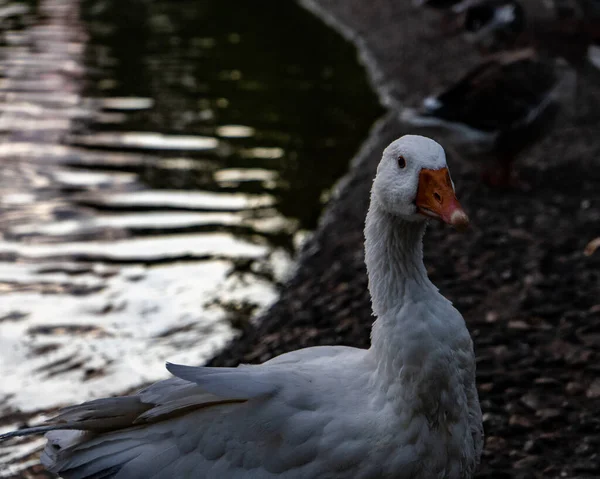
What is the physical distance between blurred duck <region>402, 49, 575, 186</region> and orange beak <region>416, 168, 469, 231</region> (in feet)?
15.4

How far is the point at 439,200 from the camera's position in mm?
3254

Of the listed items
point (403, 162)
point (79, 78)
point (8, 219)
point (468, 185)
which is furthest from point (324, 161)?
point (403, 162)

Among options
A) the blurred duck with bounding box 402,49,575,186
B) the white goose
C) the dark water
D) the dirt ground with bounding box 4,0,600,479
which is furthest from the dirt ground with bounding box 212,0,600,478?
the white goose

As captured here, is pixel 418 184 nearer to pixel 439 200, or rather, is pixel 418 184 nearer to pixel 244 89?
pixel 439 200

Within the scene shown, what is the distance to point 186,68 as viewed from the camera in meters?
15.5

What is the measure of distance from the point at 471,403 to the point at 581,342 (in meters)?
2.19

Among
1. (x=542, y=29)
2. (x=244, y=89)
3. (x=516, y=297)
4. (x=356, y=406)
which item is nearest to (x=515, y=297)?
(x=516, y=297)

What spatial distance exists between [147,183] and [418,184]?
721 cm

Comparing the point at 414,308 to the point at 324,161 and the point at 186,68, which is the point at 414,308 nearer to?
the point at 324,161

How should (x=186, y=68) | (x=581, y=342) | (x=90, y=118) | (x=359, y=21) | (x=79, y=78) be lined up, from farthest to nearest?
(x=359, y=21), (x=186, y=68), (x=79, y=78), (x=90, y=118), (x=581, y=342)

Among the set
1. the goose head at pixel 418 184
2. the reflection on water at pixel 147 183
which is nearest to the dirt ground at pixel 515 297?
the reflection on water at pixel 147 183

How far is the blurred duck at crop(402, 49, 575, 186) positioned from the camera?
783 cm

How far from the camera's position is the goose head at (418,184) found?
10.6 ft

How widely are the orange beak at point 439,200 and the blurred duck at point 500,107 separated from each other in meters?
4.69
